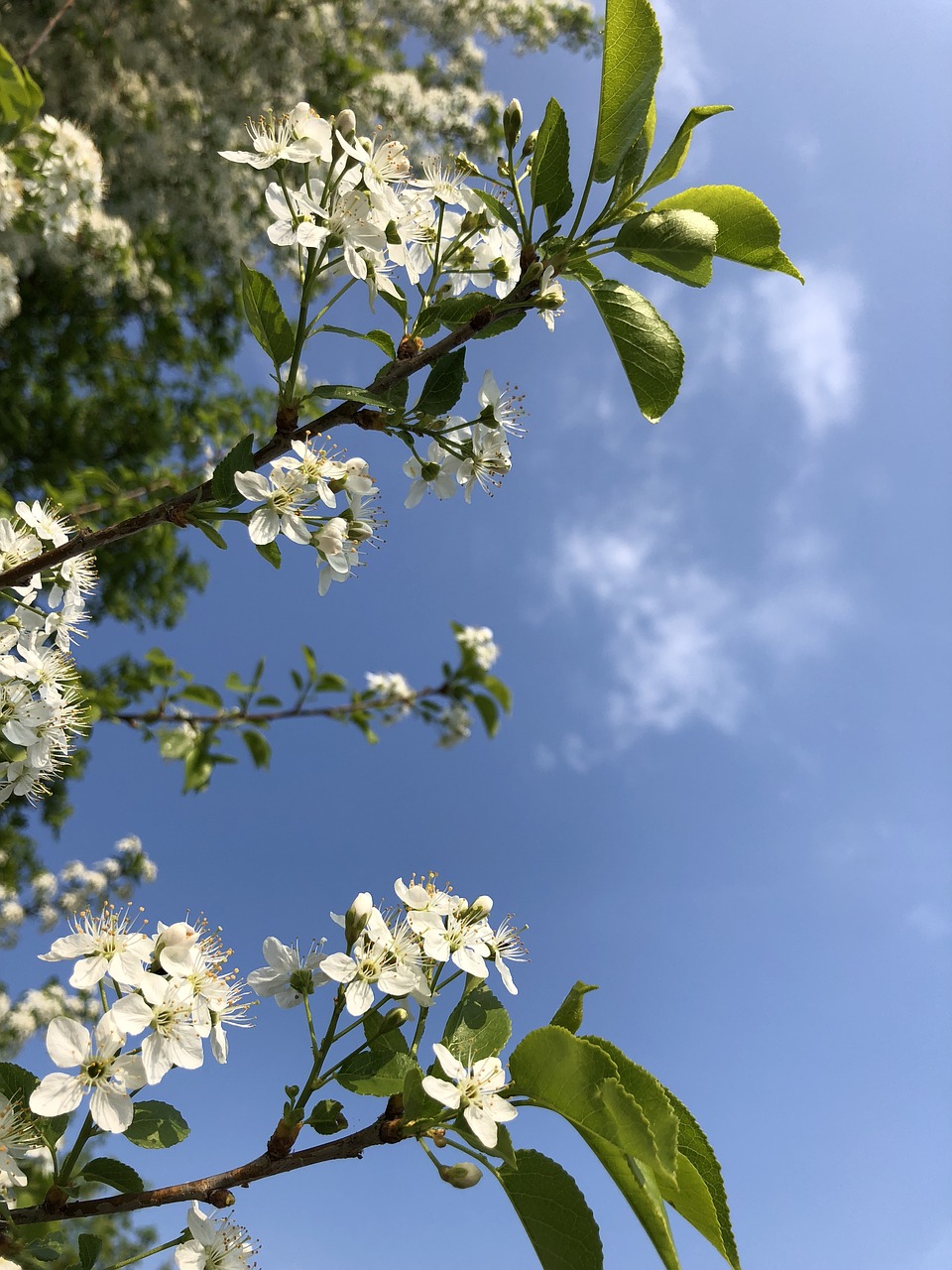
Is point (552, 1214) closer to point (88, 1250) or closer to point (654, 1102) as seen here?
point (654, 1102)

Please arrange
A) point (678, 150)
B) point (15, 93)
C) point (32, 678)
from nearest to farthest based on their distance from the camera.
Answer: point (678, 150) < point (32, 678) < point (15, 93)

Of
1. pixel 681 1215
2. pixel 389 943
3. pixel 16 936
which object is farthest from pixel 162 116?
pixel 681 1215

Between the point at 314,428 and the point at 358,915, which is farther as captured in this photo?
the point at 314,428

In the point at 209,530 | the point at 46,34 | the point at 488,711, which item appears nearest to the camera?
the point at 209,530

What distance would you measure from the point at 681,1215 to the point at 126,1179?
2.26 ft

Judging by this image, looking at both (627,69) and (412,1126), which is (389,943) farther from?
(627,69)

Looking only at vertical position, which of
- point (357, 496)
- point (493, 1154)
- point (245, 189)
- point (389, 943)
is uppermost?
point (245, 189)

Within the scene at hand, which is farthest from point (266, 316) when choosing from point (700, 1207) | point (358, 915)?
point (700, 1207)

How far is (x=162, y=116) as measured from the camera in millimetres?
6102

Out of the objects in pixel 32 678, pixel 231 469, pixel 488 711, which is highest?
pixel 488 711

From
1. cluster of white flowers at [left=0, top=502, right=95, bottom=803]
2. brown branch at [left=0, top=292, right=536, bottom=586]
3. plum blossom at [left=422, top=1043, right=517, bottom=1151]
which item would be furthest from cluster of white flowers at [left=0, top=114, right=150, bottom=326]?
plum blossom at [left=422, top=1043, right=517, bottom=1151]

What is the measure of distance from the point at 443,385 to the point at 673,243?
0.39 m

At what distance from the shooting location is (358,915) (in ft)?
3.92

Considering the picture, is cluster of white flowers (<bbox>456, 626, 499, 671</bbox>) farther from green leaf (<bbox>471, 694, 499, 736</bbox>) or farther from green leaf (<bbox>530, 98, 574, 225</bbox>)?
green leaf (<bbox>530, 98, 574, 225</bbox>)
